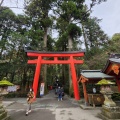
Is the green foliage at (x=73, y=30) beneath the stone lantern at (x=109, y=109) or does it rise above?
above

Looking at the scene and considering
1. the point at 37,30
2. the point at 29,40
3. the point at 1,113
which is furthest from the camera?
the point at 37,30

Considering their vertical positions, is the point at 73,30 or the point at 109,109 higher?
the point at 73,30

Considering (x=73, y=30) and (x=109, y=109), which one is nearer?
(x=109, y=109)

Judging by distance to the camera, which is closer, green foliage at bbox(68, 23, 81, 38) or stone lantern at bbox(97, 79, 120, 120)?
stone lantern at bbox(97, 79, 120, 120)

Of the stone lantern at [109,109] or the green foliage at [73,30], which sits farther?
the green foliage at [73,30]

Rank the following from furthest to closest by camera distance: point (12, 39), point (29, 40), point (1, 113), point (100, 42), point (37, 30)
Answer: point (100, 42), point (37, 30), point (29, 40), point (12, 39), point (1, 113)

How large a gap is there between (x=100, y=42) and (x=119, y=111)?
19965 millimetres

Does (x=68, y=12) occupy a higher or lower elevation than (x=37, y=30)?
higher

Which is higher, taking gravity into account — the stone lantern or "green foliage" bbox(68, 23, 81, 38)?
"green foliage" bbox(68, 23, 81, 38)

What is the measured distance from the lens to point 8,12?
22984mm

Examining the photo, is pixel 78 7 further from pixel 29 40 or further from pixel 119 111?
pixel 119 111

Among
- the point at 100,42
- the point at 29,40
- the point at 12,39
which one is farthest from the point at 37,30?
the point at 100,42

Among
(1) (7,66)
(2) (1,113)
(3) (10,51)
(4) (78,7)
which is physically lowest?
(2) (1,113)

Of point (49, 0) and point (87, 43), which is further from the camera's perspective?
point (87, 43)
